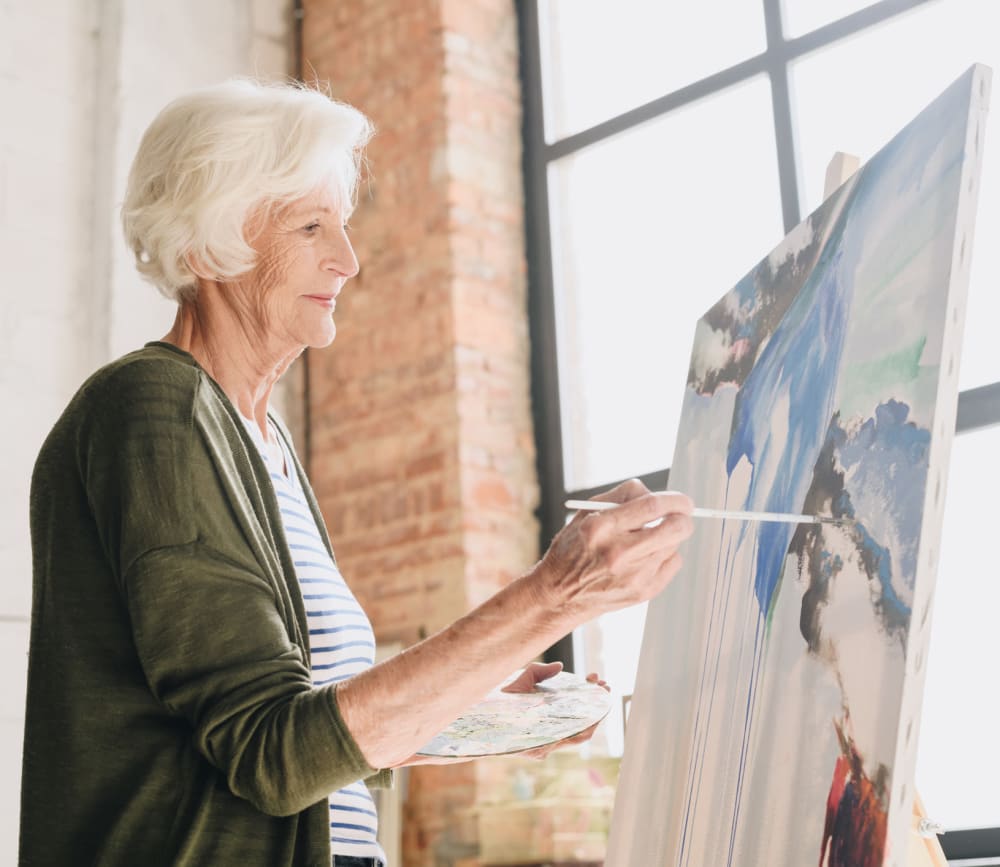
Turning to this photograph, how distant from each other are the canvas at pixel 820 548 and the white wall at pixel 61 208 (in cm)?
221

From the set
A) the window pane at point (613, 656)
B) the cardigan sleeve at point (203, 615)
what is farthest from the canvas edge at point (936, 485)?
the window pane at point (613, 656)

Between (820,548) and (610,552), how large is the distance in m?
0.33

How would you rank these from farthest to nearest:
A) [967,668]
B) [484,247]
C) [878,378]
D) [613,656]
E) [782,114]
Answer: [484,247] → [613,656] → [782,114] → [967,668] → [878,378]

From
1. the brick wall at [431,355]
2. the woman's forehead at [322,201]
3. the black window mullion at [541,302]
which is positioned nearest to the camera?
the woman's forehead at [322,201]

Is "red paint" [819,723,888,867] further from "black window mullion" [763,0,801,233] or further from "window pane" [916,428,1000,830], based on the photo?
"black window mullion" [763,0,801,233]

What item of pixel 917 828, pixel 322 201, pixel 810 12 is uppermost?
pixel 810 12

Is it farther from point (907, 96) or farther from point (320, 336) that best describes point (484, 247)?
point (320, 336)

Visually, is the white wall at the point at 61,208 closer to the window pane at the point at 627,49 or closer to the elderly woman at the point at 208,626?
the window pane at the point at 627,49

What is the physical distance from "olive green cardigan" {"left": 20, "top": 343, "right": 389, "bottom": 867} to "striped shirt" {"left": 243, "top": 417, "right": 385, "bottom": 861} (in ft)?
0.40

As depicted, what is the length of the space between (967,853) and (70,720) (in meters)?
2.09

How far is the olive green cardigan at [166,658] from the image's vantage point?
1.12 m

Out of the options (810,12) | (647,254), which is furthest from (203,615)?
(810,12)

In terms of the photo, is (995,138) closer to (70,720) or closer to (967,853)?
(967,853)

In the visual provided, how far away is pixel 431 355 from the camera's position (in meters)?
3.64
